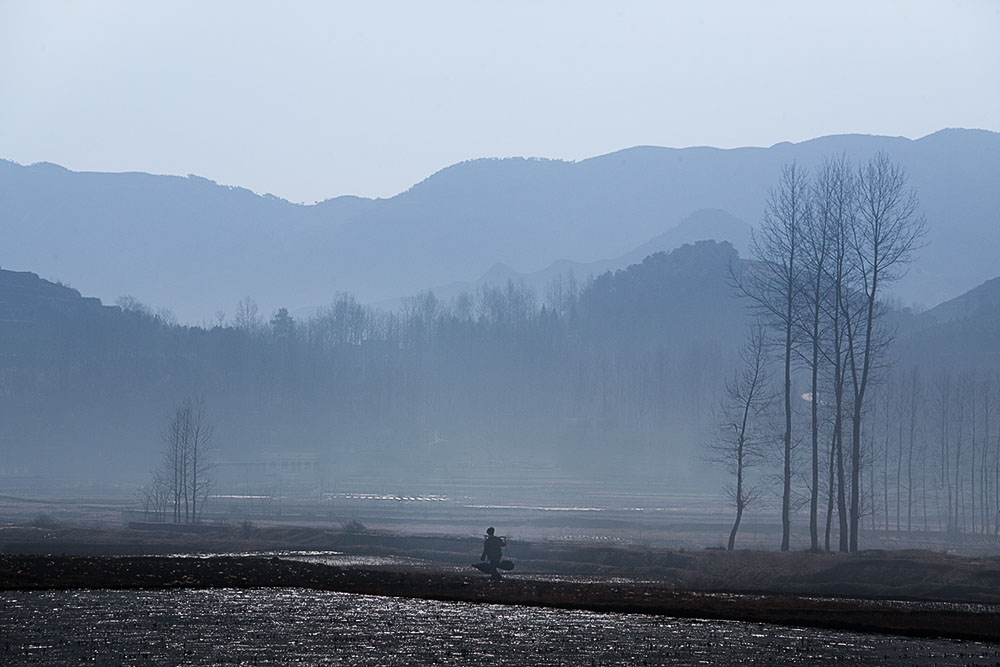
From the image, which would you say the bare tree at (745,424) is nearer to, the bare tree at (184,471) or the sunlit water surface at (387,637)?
the sunlit water surface at (387,637)

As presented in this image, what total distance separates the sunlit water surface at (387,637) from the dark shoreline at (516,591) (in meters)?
1.19

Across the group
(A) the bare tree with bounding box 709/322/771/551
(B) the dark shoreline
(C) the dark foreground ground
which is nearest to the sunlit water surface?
(B) the dark shoreline

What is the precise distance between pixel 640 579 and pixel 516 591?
10.2 metres

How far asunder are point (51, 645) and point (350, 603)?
925 cm

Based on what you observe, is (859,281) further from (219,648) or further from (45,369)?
(45,369)

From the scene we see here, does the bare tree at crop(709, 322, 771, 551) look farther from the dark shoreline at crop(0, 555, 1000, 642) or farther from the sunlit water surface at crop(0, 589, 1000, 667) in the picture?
the sunlit water surface at crop(0, 589, 1000, 667)

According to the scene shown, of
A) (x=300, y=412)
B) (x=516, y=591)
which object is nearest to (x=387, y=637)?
(x=516, y=591)

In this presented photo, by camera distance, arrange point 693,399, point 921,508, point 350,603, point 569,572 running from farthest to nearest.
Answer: point 693,399, point 921,508, point 569,572, point 350,603

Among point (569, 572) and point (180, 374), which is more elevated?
point (180, 374)

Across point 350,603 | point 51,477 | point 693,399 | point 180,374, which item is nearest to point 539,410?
point 693,399

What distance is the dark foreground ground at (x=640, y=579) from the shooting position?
28.0 metres

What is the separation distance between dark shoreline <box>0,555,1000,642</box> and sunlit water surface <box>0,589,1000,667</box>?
1.19m

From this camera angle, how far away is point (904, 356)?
196 m

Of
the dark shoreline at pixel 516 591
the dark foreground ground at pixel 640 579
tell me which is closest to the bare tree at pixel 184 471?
the dark foreground ground at pixel 640 579
